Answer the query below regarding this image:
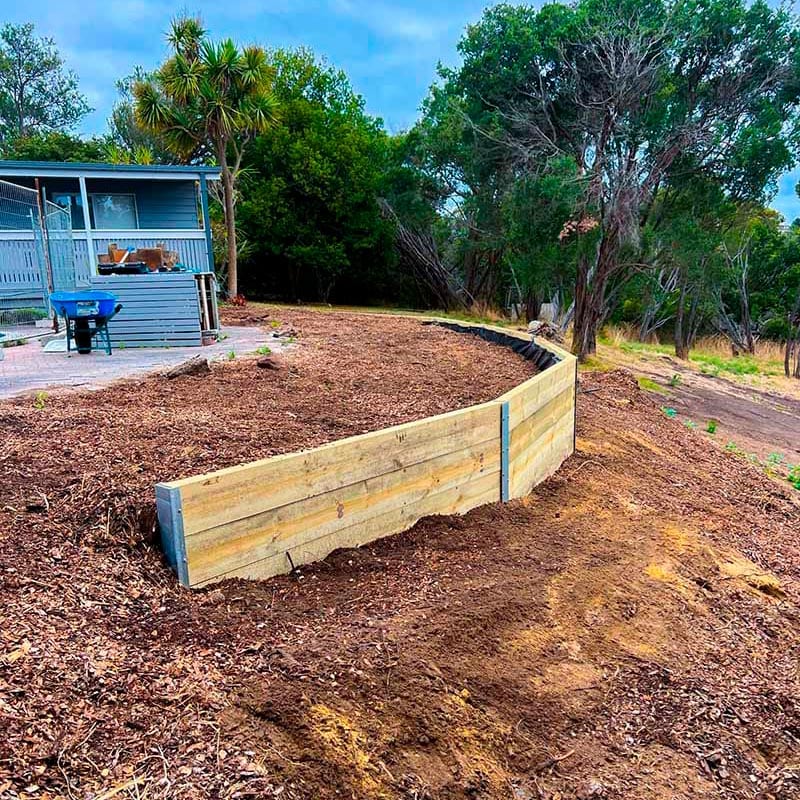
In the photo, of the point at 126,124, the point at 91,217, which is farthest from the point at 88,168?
the point at 126,124

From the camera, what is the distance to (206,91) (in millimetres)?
16453

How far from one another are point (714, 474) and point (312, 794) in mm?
5266

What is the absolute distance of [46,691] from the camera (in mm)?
1838

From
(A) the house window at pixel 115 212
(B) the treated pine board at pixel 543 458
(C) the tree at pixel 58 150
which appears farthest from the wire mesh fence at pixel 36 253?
(C) the tree at pixel 58 150

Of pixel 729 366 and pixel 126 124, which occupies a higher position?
pixel 126 124

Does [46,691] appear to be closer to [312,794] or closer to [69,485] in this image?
[312,794]

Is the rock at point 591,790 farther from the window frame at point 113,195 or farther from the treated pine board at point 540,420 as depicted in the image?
the window frame at point 113,195

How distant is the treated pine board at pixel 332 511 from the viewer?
2.65 m

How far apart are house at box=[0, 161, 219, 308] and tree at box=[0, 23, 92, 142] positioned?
25364mm

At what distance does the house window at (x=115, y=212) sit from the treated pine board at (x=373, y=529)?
14722 mm

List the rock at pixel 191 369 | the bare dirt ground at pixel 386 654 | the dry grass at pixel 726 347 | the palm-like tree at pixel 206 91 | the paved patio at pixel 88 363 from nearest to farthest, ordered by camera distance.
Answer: the bare dirt ground at pixel 386 654 → the paved patio at pixel 88 363 → the rock at pixel 191 369 → the palm-like tree at pixel 206 91 → the dry grass at pixel 726 347

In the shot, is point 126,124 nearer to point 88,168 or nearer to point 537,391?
point 88,168

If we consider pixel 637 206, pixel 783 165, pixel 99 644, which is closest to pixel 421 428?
pixel 99 644

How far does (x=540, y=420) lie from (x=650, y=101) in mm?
10859
